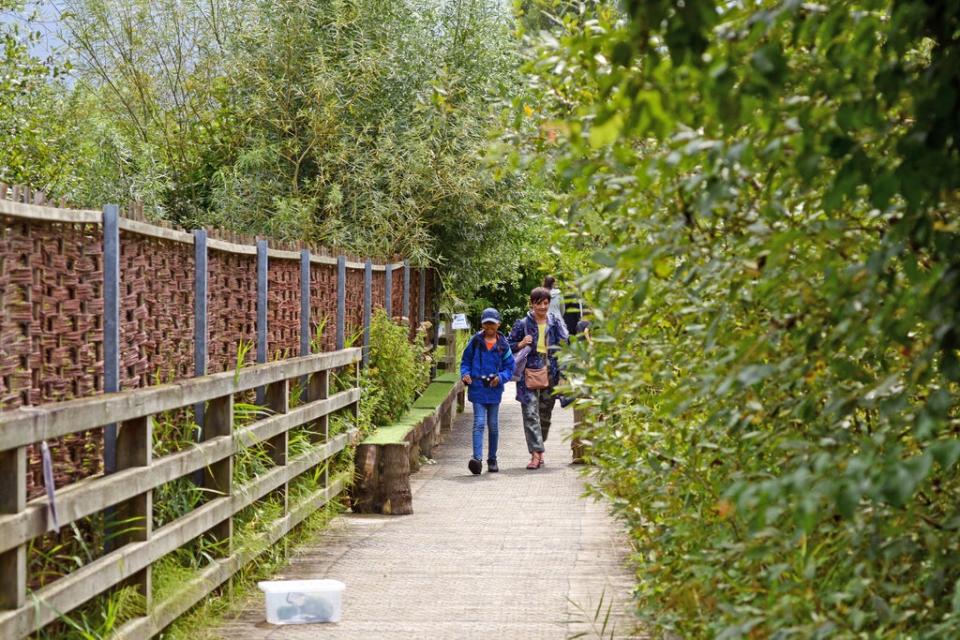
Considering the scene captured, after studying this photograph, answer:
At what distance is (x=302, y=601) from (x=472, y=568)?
187cm

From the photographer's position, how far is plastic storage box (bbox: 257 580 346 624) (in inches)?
289

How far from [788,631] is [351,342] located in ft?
34.5

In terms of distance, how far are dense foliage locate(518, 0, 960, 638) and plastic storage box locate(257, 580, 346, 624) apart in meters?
2.96

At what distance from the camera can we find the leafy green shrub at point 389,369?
14.3 m

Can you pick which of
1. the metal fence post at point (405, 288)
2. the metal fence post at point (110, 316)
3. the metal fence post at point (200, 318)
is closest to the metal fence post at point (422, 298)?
the metal fence post at point (405, 288)

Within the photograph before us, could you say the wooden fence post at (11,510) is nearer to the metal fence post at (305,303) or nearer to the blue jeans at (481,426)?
the metal fence post at (305,303)

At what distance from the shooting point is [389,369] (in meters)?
14.8

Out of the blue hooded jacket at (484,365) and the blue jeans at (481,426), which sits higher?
the blue hooded jacket at (484,365)

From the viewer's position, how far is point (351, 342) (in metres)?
13.3

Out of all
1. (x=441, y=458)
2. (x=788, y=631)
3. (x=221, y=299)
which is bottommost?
(x=441, y=458)

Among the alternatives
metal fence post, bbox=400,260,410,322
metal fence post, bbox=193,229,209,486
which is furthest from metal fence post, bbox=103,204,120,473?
metal fence post, bbox=400,260,410,322

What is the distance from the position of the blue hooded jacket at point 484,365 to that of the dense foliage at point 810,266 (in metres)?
9.55

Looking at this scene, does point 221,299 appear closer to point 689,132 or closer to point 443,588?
point 443,588

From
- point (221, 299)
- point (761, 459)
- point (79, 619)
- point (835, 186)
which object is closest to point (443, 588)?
point (221, 299)
